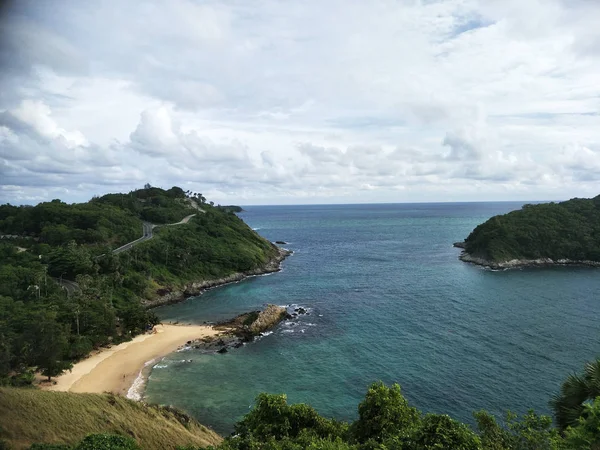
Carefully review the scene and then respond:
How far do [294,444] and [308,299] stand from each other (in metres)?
58.3

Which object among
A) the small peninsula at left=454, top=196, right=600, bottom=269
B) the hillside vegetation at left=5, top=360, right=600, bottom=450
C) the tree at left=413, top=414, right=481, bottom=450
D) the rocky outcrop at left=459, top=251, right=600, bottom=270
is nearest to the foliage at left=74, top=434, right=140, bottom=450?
the hillside vegetation at left=5, top=360, right=600, bottom=450

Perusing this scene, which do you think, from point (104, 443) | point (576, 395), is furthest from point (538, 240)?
point (104, 443)

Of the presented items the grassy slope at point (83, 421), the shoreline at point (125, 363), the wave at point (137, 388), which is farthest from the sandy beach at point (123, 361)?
the grassy slope at point (83, 421)

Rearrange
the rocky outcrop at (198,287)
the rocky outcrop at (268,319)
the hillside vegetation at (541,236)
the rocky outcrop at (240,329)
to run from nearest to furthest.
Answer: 1. the rocky outcrop at (240,329)
2. the rocky outcrop at (268,319)
3. the rocky outcrop at (198,287)
4. the hillside vegetation at (541,236)

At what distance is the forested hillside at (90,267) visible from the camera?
139 feet

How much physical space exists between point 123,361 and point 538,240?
110 m

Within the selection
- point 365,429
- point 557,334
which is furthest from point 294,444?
point 557,334

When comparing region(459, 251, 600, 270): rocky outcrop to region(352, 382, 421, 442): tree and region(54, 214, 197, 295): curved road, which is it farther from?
region(352, 382, 421, 442): tree

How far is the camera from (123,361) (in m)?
47.8

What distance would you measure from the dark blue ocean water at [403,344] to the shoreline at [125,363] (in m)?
2.36

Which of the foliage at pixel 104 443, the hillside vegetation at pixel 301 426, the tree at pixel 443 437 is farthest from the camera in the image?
the foliage at pixel 104 443

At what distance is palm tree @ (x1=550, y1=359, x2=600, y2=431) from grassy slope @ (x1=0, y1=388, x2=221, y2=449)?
23.8 m

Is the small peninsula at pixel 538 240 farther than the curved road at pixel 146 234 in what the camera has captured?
Yes

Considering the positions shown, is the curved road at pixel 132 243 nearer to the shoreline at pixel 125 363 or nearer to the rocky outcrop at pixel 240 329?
the shoreline at pixel 125 363
